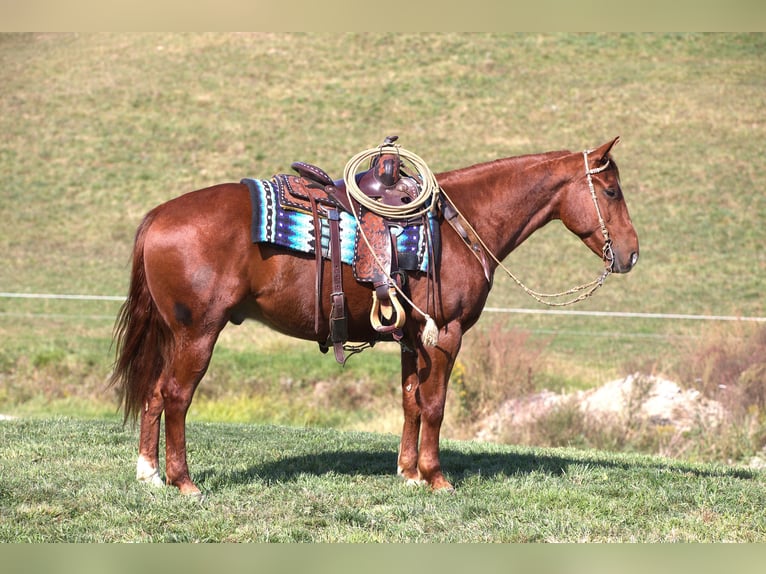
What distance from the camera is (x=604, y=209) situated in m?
7.02

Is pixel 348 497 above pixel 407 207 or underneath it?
underneath

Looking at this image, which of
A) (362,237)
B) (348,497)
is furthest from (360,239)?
(348,497)

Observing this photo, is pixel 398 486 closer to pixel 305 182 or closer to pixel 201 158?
pixel 305 182

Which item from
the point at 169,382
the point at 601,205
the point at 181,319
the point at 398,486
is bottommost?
the point at 398,486

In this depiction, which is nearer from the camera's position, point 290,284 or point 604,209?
point 290,284

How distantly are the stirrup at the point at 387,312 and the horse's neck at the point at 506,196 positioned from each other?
38.9 inches

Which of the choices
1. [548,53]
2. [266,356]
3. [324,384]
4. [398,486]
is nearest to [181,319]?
[398,486]

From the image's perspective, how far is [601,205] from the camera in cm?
703

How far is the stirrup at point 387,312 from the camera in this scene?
21.3 ft

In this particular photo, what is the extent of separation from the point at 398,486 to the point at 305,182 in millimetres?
2327

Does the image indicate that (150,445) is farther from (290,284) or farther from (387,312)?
(387,312)

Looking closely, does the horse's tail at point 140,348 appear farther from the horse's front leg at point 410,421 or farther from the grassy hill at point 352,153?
the grassy hill at point 352,153

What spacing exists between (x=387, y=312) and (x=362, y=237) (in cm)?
56

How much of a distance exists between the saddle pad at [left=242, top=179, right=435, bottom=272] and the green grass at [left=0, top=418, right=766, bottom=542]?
169 centimetres
